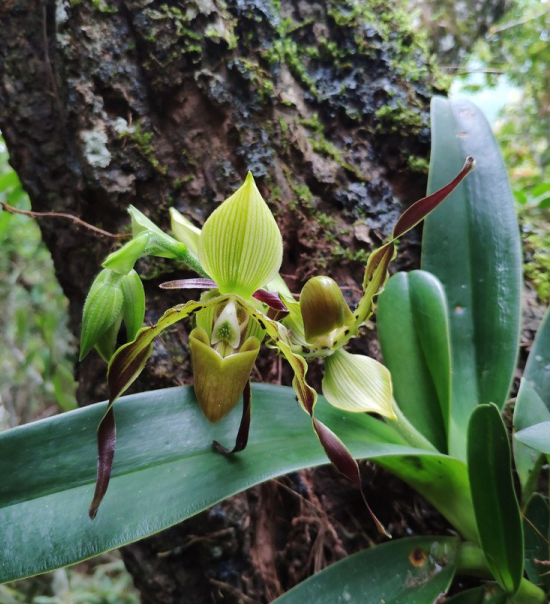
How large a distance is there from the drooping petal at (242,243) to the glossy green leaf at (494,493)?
316 mm

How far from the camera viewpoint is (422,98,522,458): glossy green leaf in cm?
78

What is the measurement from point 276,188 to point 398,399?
0.47 metres

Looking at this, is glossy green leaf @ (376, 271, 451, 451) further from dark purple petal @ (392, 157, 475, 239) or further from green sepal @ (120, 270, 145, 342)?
green sepal @ (120, 270, 145, 342)

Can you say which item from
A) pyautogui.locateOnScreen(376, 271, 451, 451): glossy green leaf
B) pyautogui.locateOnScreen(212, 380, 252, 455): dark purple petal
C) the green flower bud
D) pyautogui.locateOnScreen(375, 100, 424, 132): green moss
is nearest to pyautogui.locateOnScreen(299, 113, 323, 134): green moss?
pyautogui.locateOnScreen(375, 100, 424, 132): green moss

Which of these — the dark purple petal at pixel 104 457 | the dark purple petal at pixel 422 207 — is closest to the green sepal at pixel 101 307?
the dark purple petal at pixel 104 457

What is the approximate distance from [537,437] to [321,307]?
0.98ft

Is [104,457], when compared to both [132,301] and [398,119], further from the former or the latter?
[398,119]

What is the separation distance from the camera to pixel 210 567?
762 millimetres

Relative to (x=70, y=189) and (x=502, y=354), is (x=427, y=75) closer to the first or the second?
(x=502, y=354)

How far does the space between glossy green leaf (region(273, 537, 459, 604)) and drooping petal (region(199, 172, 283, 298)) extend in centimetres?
42

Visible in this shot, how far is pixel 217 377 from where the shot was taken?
1.83ft

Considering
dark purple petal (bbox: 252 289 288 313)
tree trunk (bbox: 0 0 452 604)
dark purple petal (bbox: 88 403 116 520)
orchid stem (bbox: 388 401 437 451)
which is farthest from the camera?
tree trunk (bbox: 0 0 452 604)

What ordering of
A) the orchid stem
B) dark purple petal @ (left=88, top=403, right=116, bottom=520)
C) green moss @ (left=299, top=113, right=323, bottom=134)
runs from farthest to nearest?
green moss @ (left=299, top=113, right=323, bottom=134)
the orchid stem
dark purple petal @ (left=88, top=403, right=116, bottom=520)

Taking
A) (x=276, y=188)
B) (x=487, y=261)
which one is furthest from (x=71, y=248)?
(x=487, y=261)
